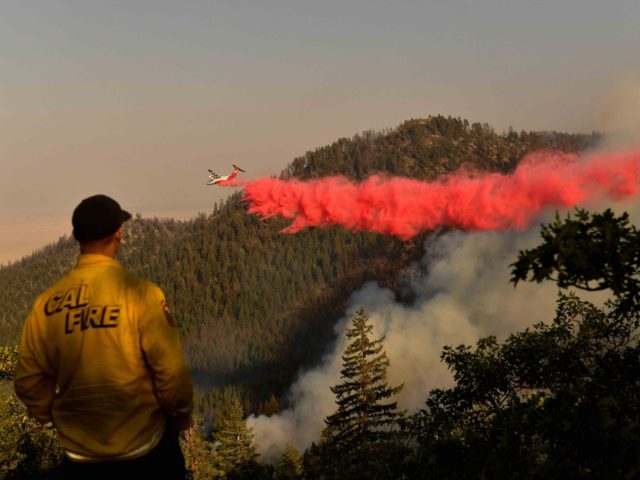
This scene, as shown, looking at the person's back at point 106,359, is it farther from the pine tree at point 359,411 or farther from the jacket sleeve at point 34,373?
the pine tree at point 359,411

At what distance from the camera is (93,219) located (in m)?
3.52

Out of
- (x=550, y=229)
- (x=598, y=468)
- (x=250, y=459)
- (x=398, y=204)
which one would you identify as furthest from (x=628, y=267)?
(x=398, y=204)

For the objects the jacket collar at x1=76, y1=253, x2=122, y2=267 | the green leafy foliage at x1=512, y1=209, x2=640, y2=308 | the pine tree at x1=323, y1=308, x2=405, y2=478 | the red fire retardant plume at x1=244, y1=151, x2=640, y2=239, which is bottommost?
the jacket collar at x1=76, y1=253, x2=122, y2=267

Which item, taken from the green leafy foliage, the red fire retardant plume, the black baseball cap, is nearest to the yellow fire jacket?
the black baseball cap

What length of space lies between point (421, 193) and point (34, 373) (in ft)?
262

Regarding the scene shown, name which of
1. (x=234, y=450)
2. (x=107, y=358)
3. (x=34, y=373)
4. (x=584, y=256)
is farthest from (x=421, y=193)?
(x=107, y=358)

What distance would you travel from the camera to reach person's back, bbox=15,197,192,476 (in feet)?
10.8

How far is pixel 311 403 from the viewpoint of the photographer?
534 feet

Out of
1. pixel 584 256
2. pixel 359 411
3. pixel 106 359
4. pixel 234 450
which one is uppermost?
pixel 234 450

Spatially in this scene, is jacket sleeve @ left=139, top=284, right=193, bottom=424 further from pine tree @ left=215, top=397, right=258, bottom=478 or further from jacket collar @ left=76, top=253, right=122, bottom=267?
pine tree @ left=215, top=397, right=258, bottom=478

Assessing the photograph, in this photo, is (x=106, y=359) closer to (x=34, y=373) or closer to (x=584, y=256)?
(x=34, y=373)

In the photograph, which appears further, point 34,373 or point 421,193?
point 421,193

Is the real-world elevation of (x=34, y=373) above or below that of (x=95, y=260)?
below

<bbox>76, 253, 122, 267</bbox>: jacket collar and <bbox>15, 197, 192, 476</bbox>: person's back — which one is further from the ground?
<bbox>76, 253, 122, 267</bbox>: jacket collar
